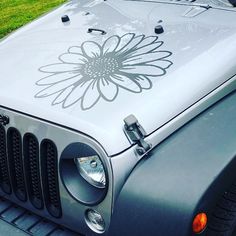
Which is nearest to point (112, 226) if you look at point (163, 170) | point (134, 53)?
point (163, 170)

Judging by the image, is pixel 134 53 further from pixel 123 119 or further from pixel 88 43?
pixel 123 119

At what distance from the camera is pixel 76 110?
7.59 ft

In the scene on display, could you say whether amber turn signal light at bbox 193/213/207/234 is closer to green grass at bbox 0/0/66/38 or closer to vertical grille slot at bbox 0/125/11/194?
vertical grille slot at bbox 0/125/11/194

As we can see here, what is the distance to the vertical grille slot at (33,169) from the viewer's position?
2425mm

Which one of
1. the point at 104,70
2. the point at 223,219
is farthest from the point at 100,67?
the point at 223,219

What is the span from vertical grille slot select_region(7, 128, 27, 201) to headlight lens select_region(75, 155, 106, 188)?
404mm

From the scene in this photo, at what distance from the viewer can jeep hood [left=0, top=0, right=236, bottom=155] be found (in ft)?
7.45

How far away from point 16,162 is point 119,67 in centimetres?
70

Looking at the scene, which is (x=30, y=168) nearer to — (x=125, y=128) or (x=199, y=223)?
(x=125, y=128)

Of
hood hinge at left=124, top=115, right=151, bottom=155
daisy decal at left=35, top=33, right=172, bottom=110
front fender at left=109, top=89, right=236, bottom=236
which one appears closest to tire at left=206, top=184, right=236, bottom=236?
front fender at left=109, top=89, right=236, bottom=236

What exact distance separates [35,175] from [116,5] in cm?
133

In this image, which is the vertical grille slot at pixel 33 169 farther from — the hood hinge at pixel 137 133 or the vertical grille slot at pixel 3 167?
the hood hinge at pixel 137 133

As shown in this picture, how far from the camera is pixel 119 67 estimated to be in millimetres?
2525

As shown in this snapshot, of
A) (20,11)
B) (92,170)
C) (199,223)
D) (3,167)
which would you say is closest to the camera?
(199,223)
